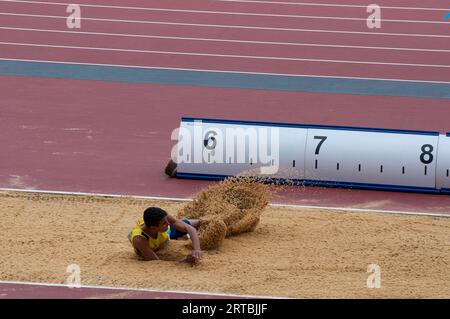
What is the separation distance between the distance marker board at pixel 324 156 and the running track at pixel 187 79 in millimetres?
208

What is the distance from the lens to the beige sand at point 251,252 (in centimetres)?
1079

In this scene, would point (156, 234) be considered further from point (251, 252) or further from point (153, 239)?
point (251, 252)

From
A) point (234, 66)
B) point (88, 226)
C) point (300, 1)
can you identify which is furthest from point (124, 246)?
point (300, 1)

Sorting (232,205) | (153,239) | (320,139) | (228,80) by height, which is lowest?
(153,239)

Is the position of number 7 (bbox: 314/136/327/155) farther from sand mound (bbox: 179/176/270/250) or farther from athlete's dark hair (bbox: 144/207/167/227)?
athlete's dark hair (bbox: 144/207/167/227)

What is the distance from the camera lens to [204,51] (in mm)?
20750

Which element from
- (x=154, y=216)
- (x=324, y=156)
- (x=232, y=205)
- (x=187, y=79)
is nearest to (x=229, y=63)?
(x=187, y=79)

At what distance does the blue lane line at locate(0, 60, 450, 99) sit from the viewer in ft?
61.1

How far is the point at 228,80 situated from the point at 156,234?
7982 millimetres

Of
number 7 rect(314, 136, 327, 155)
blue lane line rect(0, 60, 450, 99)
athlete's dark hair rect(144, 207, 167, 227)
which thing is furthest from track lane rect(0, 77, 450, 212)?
athlete's dark hair rect(144, 207, 167, 227)

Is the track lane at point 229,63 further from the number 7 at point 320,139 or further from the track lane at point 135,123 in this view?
the number 7 at point 320,139

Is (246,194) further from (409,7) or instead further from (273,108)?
(409,7)

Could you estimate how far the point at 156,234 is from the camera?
11.3 metres

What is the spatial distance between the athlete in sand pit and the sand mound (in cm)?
59
